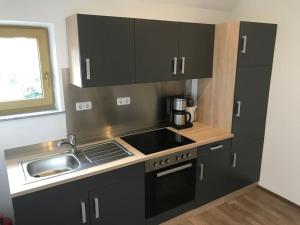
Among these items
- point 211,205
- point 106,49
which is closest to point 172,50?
point 106,49

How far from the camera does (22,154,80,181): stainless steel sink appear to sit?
75.4 inches

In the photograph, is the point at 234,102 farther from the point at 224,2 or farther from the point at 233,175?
the point at 224,2

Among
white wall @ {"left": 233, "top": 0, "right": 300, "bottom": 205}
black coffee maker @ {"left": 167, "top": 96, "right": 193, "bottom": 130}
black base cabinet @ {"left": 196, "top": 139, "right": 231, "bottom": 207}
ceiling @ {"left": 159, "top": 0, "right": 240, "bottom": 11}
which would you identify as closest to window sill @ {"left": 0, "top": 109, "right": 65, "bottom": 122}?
black coffee maker @ {"left": 167, "top": 96, "right": 193, "bottom": 130}

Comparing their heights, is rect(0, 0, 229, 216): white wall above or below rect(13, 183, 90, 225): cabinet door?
above

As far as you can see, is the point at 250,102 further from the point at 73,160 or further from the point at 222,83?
the point at 73,160

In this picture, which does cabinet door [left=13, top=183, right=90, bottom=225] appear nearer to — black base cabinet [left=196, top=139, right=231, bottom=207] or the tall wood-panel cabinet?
black base cabinet [left=196, top=139, right=231, bottom=207]

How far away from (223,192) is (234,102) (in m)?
1.00

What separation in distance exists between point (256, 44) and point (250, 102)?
23.5 inches

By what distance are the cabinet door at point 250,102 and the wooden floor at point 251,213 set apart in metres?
0.73

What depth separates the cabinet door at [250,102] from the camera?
247cm

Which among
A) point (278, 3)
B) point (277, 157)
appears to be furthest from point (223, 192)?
point (278, 3)

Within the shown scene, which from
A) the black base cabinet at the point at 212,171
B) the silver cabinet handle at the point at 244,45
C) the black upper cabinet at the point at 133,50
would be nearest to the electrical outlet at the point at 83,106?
the black upper cabinet at the point at 133,50

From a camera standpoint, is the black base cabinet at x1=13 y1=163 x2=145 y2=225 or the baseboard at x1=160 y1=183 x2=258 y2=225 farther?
the baseboard at x1=160 y1=183 x2=258 y2=225

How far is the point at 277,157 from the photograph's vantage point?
2742 mm
